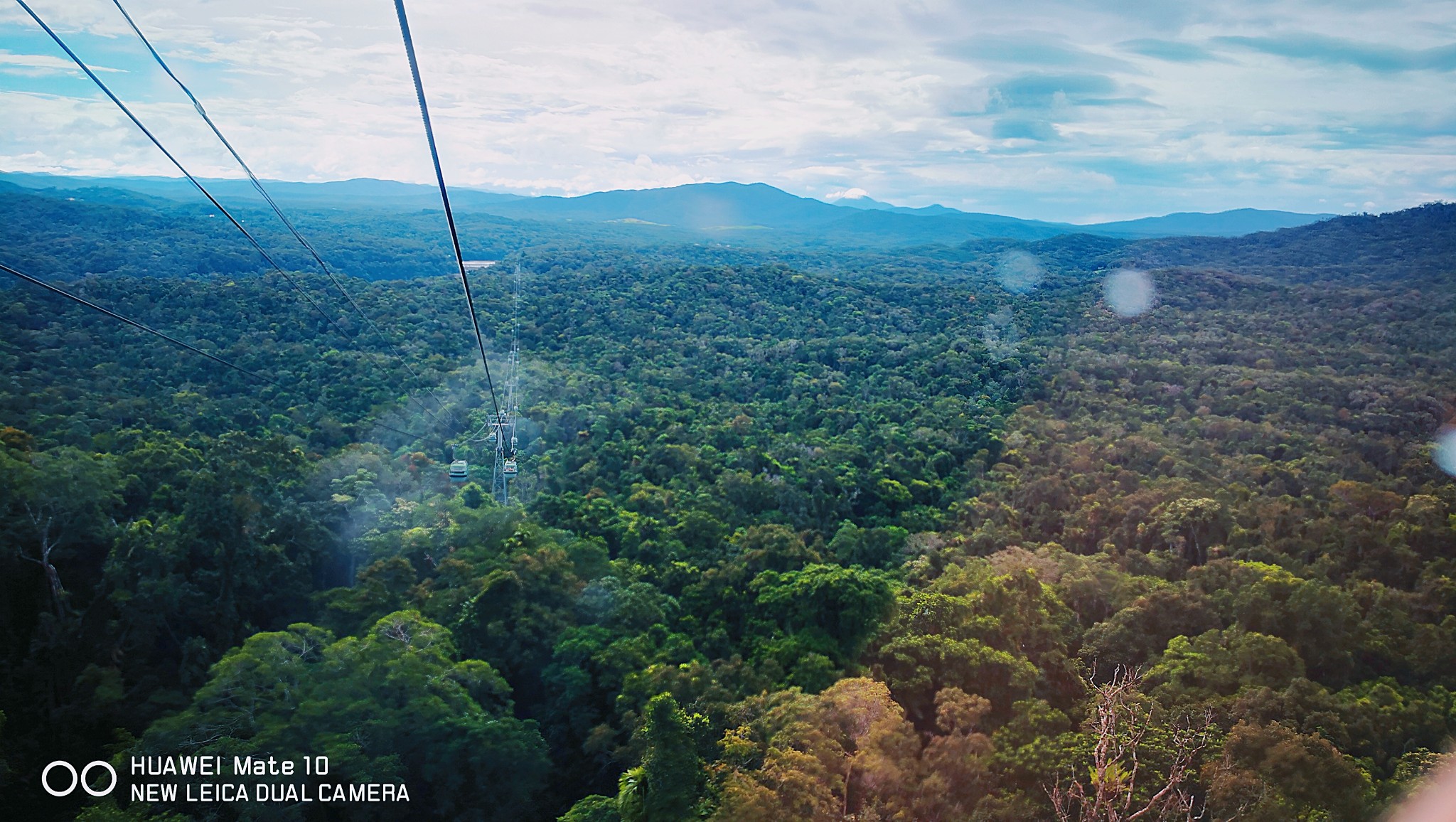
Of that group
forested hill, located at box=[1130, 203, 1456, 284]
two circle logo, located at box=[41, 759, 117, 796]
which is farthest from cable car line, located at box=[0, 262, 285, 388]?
forested hill, located at box=[1130, 203, 1456, 284]

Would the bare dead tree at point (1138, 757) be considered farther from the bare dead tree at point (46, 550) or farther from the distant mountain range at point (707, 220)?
the distant mountain range at point (707, 220)

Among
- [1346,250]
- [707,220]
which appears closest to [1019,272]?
[1346,250]

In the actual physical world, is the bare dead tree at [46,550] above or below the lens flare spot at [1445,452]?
below

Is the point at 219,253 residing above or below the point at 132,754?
above

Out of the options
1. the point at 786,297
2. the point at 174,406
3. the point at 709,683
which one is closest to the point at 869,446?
the point at 709,683

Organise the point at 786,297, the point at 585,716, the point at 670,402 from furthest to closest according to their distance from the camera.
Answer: the point at 786,297 → the point at 670,402 → the point at 585,716

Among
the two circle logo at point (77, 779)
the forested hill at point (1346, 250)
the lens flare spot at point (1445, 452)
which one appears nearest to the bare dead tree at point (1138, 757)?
the two circle logo at point (77, 779)

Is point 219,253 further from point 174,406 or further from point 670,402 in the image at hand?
point 670,402
